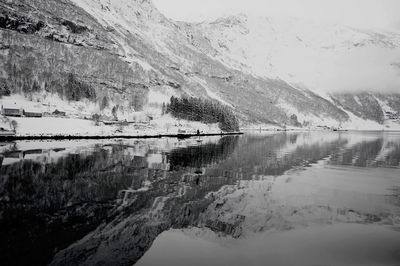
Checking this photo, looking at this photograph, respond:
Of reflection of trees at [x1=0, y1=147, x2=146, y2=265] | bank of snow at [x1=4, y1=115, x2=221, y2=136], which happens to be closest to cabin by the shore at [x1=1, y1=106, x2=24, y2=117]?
bank of snow at [x1=4, y1=115, x2=221, y2=136]

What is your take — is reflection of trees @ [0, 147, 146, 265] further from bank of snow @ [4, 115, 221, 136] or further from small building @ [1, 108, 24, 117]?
small building @ [1, 108, 24, 117]

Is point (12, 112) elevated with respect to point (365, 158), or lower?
elevated

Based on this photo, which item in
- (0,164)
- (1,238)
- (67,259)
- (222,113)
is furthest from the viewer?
(222,113)

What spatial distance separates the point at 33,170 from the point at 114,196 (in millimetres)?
14956

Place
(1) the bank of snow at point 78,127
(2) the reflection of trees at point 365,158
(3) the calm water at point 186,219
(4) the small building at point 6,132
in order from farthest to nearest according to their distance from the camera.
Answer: (1) the bank of snow at point 78,127
(4) the small building at point 6,132
(2) the reflection of trees at point 365,158
(3) the calm water at point 186,219

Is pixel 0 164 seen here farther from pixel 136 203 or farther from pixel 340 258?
pixel 340 258

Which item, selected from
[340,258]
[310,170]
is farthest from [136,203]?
[310,170]

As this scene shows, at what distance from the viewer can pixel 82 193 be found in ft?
92.9

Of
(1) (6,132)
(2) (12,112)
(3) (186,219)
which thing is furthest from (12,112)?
(3) (186,219)

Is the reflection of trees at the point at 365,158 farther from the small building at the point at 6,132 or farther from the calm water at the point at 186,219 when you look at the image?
the small building at the point at 6,132

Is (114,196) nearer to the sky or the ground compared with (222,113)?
nearer to the ground

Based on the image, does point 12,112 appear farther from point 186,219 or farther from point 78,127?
point 186,219

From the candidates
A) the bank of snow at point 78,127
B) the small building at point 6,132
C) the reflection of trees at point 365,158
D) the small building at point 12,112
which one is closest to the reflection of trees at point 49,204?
the reflection of trees at point 365,158

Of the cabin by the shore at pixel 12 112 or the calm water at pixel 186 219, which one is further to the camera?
the cabin by the shore at pixel 12 112
